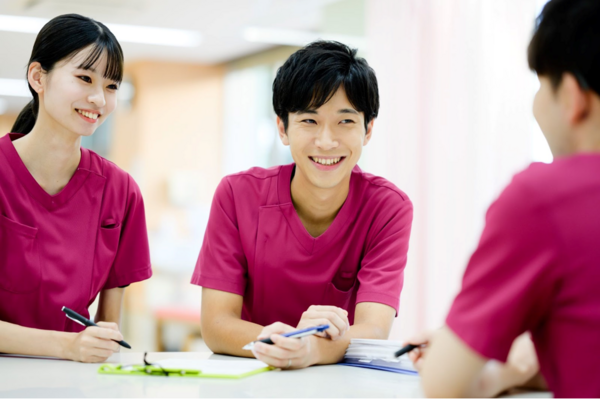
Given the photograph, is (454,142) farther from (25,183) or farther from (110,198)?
(25,183)

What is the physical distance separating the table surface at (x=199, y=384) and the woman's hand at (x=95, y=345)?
0.10ft

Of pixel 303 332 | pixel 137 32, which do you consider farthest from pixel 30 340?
pixel 137 32

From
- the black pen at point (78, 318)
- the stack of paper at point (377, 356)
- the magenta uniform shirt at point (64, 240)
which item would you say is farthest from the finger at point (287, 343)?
the magenta uniform shirt at point (64, 240)

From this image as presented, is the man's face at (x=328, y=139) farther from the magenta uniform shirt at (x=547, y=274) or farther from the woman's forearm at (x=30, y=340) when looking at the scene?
the magenta uniform shirt at (x=547, y=274)

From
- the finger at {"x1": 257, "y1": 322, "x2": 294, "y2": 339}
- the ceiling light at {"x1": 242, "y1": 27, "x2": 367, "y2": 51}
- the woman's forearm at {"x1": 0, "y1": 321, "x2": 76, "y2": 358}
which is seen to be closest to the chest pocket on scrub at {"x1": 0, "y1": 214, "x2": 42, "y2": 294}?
the woman's forearm at {"x1": 0, "y1": 321, "x2": 76, "y2": 358}

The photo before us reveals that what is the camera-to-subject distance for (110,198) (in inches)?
65.3

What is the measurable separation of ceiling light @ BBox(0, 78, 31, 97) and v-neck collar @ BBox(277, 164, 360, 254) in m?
6.88

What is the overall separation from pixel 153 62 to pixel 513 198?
683cm

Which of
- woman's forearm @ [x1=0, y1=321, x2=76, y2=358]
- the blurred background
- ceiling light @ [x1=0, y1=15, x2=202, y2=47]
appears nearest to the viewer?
woman's forearm @ [x1=0, y1=321, x2=76, y2=358]

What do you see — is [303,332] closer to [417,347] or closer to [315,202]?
[417,347]

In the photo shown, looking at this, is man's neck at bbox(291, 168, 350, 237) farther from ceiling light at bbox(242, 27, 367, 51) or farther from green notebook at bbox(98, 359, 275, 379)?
ceiling light at bbox(242, 27, 367, 51)

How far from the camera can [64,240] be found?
1.56 m

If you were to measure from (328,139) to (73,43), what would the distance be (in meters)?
0.69

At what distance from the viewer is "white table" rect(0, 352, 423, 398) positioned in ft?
3.27
